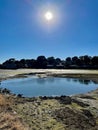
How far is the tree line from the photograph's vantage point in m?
147

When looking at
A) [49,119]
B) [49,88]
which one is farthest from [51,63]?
[49,119]

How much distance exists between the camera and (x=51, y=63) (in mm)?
188000

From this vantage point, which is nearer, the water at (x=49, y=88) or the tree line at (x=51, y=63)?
the water at (x=49, y=88)

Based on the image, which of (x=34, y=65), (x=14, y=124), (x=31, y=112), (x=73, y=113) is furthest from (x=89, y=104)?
(x=34, y=65)

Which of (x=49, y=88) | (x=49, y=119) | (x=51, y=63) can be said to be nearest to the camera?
(x=49, y=119)

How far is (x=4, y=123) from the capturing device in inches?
505

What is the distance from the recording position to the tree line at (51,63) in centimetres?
14745

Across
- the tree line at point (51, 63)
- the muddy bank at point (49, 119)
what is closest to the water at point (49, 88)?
the muddy bank at point (49, 119)

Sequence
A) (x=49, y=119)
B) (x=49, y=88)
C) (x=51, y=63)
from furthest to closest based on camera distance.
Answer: (x=51, y=63)
(x=49, y=88)
(x=49, y=119)

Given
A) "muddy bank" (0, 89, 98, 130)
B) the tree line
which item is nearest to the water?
"muddy bank" (0, 89, 98, 130)

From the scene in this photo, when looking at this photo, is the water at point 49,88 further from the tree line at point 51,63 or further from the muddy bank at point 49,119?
the tree line at point 51,63

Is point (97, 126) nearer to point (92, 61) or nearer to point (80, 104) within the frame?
point (80, 104)

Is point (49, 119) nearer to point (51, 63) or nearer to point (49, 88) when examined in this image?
point (49, 88)

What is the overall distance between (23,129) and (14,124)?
0.71 metres
